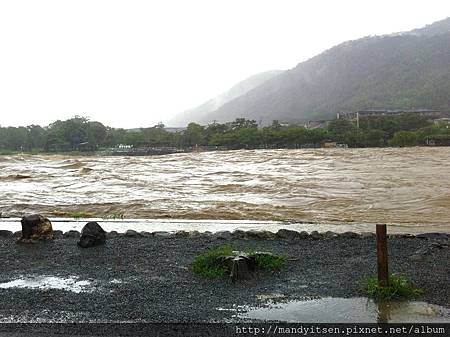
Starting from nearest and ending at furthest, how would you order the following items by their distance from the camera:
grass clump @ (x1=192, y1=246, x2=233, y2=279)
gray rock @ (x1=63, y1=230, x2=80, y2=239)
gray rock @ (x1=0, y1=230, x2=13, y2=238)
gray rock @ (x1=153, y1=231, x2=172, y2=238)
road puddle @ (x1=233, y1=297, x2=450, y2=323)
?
road puddle @ (x1=233, y1=297, x2=450, y2=323) < grass clump @ (x1=192, y1=246, x2=233, y2=279) < gray rock @ (x1=153, y1=231, x2=172, y2=238) < gray rock @ (x1=63, y1=230, x2=80, y2=239) < gray rock @ (x1=0, y1=230, x2=13, y2=238)

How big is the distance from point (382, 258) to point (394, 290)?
14.5 inches

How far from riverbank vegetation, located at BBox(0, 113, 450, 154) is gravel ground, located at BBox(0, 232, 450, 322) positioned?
7046 centimetres

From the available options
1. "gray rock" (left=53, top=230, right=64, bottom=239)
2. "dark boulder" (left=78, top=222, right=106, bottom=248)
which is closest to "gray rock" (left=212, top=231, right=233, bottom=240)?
"dark boulder" (left=78, top=222, right=106, bottom=248)

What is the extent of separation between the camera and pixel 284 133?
84.2 m

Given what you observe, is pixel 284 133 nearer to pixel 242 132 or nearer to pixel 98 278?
pixel 242 132

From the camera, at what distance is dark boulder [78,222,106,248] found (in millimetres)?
8281

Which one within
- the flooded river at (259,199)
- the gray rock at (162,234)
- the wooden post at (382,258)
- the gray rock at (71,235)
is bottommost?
the flooded river at (259,199)

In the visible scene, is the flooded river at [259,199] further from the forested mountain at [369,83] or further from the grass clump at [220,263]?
the forested mountain at [369,83]

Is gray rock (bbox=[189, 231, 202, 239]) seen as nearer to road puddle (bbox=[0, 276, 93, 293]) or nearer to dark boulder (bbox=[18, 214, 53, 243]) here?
dark boulder (bbox=[18, 214, 53, 243])

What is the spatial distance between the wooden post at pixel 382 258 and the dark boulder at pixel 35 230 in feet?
20.9

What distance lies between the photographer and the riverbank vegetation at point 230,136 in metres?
77.8

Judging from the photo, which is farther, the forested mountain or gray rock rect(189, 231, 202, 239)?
the forested mountain

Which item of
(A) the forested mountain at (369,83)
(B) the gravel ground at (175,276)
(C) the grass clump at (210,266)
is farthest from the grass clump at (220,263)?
(A) the forested mountain at (369,83)

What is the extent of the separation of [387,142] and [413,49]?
114 meters
